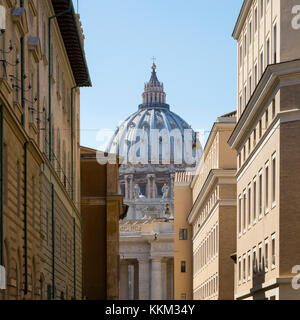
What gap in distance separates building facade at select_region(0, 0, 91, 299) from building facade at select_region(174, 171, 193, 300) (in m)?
46.1

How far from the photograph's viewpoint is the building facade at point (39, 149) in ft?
82.0

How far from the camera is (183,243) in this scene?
96188 mm

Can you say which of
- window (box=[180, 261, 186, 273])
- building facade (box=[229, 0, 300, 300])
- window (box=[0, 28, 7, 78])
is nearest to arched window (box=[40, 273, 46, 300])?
building facade (box=[229, 0, 300, 300])

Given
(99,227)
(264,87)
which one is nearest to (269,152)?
(264,87)

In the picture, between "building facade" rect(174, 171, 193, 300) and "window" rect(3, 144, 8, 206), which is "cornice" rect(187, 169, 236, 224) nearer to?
"building facade" rect(174, 171, 193, 300)

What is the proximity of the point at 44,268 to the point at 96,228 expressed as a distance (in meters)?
25.9

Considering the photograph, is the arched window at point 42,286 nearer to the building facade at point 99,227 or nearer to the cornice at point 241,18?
the cornice at point 241,18

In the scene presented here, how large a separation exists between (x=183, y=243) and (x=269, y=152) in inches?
2228

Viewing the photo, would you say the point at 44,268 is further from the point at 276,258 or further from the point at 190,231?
the point at 190,231

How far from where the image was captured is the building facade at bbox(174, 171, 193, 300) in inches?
3745

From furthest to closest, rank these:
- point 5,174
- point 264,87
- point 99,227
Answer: point 99,227 → point 264,87 → point 5,174

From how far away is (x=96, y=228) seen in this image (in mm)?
59281

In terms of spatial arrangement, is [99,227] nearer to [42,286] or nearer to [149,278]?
[42,286]
